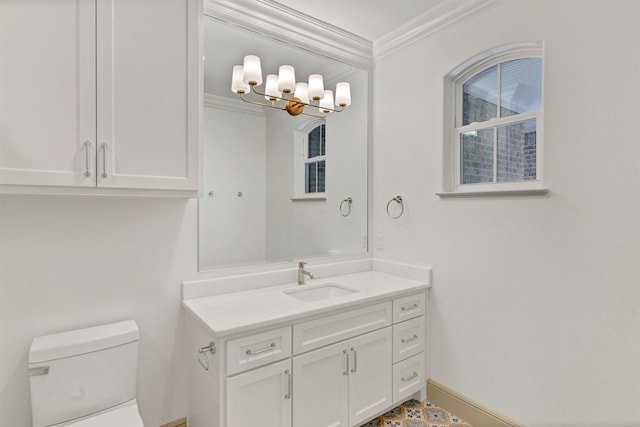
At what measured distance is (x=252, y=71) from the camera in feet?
6.42

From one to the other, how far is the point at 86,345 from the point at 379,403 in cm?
160

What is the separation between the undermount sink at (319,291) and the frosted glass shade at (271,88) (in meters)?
1.27

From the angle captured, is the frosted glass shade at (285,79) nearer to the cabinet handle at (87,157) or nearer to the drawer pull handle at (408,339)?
the cabinet handle at (87,157)

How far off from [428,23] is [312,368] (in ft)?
7.52

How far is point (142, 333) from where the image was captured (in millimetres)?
1752

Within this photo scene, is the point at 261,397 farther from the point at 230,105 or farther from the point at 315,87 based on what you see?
the point at 315,87

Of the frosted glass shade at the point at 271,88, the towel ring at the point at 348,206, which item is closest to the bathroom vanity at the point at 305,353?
the towel ring at the point at 348,206

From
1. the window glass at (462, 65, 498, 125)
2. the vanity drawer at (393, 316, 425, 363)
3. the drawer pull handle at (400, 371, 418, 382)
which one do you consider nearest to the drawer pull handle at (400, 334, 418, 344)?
the vanity drawer at (393, 316, 425, 363)

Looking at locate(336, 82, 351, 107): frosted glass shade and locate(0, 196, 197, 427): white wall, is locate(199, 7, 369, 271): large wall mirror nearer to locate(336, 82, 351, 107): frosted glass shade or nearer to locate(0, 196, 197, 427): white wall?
locate(336, 82, 351, 107): frosted glass shade

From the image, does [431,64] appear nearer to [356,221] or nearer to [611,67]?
[611,67]

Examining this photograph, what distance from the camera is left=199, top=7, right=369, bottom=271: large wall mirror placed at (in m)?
1.97

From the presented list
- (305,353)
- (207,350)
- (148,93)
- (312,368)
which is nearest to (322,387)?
(312,368)

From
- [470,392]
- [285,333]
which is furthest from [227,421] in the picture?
[470,392]

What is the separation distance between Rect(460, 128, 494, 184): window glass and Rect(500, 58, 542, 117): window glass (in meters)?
0.17
